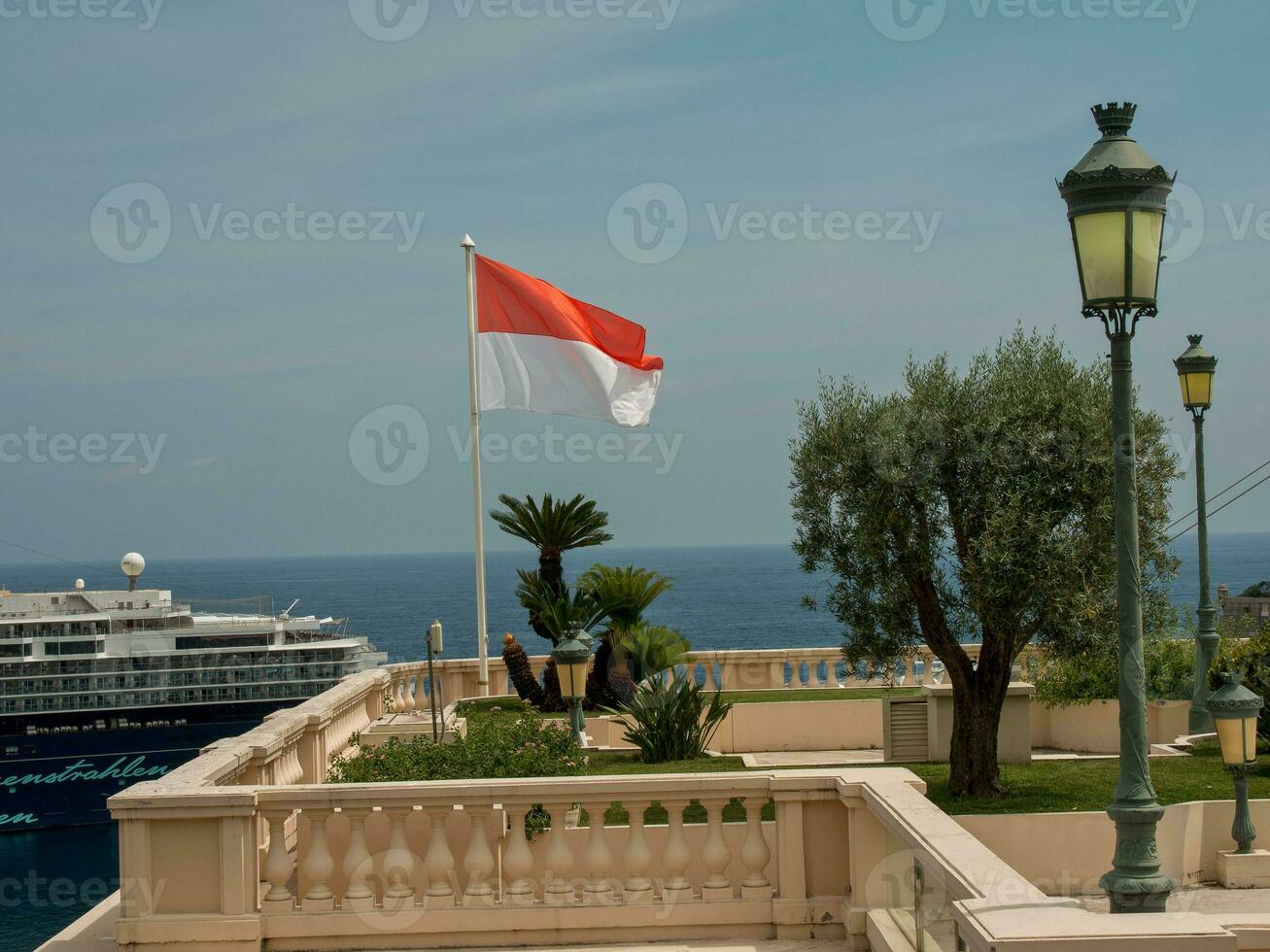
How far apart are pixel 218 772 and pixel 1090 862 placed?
25.4 ft

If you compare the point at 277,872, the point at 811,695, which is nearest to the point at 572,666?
the point at 811,695

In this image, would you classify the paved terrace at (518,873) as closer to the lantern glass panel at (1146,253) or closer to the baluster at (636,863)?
the baluster at (636,863)

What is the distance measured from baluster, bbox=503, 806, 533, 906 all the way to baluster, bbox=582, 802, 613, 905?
31 cm

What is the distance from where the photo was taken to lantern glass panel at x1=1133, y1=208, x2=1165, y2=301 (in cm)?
614

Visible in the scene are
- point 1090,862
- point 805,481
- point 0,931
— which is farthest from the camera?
point 0,931

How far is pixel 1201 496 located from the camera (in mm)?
16172

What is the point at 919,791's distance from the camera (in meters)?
6.78

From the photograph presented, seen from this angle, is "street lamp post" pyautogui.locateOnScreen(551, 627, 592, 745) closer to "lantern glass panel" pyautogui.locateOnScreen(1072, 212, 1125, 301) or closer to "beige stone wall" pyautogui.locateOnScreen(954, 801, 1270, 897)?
"beige stone wall" pyautogui.locateOnScreen(954, 801, 1270, 897)

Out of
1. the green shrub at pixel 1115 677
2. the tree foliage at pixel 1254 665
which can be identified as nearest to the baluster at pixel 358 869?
the green shrub at pixel 1115 677

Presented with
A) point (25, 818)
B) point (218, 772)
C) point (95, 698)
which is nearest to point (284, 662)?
point (95, 698)

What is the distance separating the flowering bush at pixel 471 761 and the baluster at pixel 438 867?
133 centimetres

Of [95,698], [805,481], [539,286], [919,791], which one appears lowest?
[95,698]

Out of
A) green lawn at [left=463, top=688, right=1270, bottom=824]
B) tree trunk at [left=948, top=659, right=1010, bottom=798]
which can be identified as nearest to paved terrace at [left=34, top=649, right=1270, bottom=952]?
green lawn at [left=463, top=688, right=1270, bottom=824]

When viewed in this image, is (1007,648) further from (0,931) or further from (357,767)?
(0,931)
